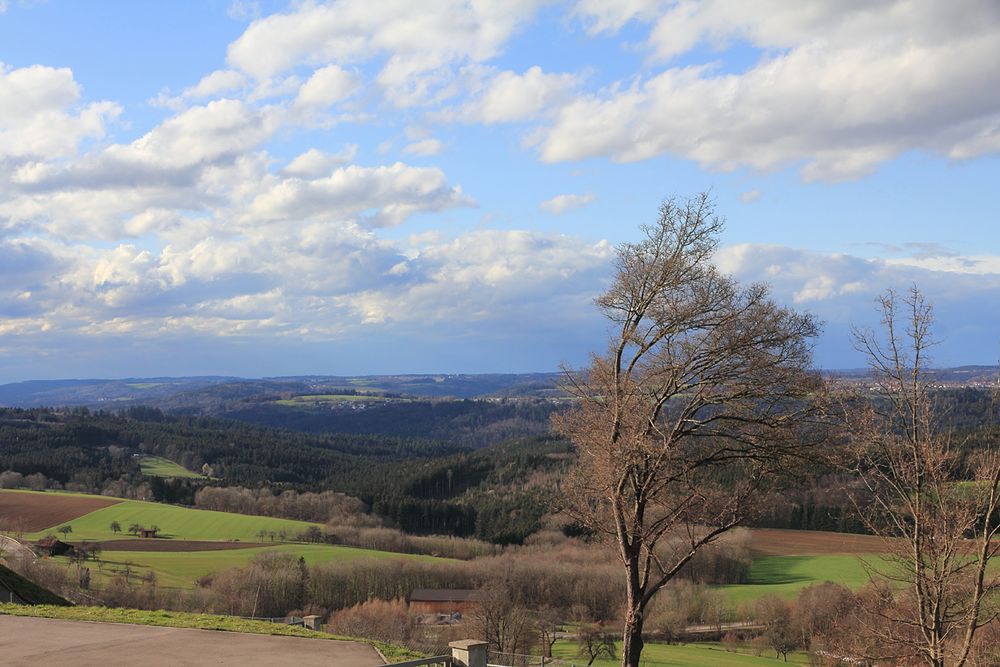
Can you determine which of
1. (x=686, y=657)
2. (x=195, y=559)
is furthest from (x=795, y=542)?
(x=195, y=559)

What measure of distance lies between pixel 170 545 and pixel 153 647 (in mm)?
85694

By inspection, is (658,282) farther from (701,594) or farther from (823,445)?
(701,594)

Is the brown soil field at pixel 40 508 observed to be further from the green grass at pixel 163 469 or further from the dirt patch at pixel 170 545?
the green grass at pixel 163 469

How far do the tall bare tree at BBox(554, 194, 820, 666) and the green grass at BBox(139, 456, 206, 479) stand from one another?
163902 millimetres

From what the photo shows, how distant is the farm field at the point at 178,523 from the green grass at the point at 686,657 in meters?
58.0

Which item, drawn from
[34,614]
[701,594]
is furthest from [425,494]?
[34,614]

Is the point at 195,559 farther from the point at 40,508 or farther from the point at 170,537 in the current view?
the point at 40,508

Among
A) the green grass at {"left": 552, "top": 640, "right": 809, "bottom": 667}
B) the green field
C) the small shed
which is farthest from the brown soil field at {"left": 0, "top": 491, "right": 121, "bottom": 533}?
the green grass at {"left": 552, "top": 640, "right": 809, "bottom": 667}

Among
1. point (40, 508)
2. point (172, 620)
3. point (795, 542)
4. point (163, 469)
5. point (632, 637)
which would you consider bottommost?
point (163, 469)

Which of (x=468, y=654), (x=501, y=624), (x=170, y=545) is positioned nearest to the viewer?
(x=468, y=654)

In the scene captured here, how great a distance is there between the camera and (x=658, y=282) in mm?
17062

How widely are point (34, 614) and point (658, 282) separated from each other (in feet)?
61.7

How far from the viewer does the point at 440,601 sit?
74750 mm

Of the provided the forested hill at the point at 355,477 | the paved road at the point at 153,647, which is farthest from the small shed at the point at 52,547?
the paved road at the point at 153,647
